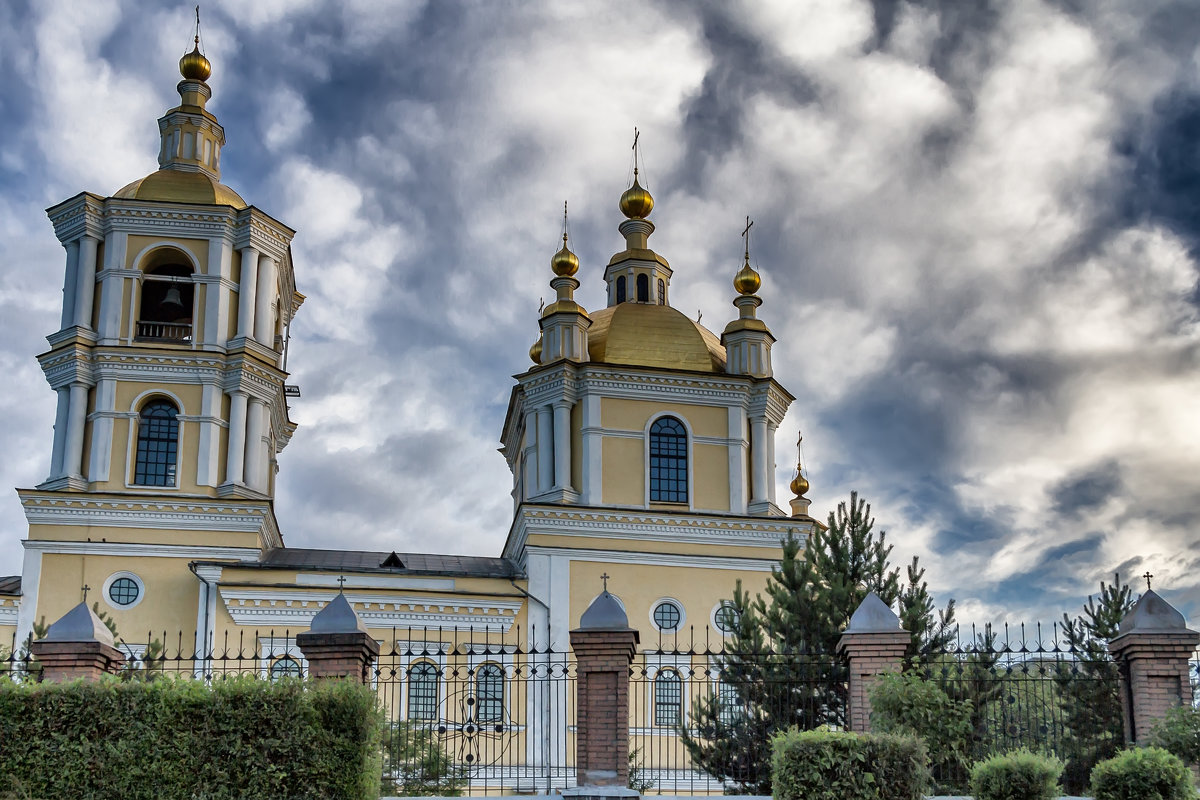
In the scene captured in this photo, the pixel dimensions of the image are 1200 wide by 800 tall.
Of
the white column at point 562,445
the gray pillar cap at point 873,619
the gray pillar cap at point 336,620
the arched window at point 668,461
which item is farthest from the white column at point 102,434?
the gray pillar cap at point 873,619

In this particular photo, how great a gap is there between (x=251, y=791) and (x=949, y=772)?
7.38 metres

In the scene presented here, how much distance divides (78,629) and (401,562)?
50.4 feet

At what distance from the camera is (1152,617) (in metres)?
14.2

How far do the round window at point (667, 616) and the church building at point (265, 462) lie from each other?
32 millimetres

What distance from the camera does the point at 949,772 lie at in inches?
566

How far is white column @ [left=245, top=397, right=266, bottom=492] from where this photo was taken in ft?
91.7

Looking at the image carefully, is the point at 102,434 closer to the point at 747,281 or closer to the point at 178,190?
the point at 178,190

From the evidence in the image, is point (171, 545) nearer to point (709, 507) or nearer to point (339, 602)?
point (709, 507)

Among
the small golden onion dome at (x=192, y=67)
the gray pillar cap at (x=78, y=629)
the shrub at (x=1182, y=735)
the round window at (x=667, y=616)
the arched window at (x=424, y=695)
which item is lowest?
the shrub at (x=1182, y=735)

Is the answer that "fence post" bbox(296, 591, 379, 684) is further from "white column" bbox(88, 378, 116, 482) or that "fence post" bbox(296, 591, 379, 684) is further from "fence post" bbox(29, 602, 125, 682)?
"white column" bbox(88, 378, 116, 482)

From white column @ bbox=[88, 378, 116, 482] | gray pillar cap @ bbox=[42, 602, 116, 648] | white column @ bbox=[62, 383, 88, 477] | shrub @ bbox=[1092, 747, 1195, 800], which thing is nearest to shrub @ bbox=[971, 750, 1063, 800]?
shrub @ bbox=[1092, 747, 1195, 800]

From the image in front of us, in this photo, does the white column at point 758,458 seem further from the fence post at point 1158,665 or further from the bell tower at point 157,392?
the fence post at point 1158,665

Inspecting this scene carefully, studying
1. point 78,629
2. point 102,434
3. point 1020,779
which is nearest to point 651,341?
point 102,434

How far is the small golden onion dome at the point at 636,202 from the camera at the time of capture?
3369 cm
